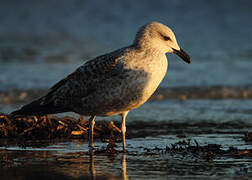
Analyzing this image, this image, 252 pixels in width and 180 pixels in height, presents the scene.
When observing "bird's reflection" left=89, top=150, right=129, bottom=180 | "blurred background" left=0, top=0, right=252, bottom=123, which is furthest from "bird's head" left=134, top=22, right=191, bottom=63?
"blurred background" left=0, top=0, right=252, bottom=123

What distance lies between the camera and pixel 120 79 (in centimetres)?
630

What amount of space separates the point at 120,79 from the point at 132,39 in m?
12.0

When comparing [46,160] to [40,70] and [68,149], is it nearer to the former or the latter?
[68,149]

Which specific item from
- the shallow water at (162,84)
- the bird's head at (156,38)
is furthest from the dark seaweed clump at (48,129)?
the bird's head at (156,38)

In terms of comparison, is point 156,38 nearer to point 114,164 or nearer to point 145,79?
point 145,79

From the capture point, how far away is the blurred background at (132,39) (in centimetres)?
1055

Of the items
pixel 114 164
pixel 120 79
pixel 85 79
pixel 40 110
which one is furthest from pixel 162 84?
pixel 114 164

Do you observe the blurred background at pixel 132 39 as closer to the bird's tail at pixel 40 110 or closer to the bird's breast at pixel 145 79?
the bird's tail at pixel 40 110

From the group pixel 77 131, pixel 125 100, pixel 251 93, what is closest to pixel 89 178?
pixel 125 100

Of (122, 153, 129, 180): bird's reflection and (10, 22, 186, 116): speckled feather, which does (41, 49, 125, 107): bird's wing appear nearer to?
(10, 22, 186, 116): speckled feather

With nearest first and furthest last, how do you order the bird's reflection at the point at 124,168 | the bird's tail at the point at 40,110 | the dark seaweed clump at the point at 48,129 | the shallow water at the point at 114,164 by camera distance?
the bird's reflection at the point at 124,168, the shallow water at the point at 114,164, the bird's tail at the point at 40,110, the dark seaweed clump at the point at 48,129

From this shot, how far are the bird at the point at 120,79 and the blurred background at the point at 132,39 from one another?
89.9 inches

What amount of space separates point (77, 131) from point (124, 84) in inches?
60.3

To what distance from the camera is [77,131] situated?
7.47 meters
